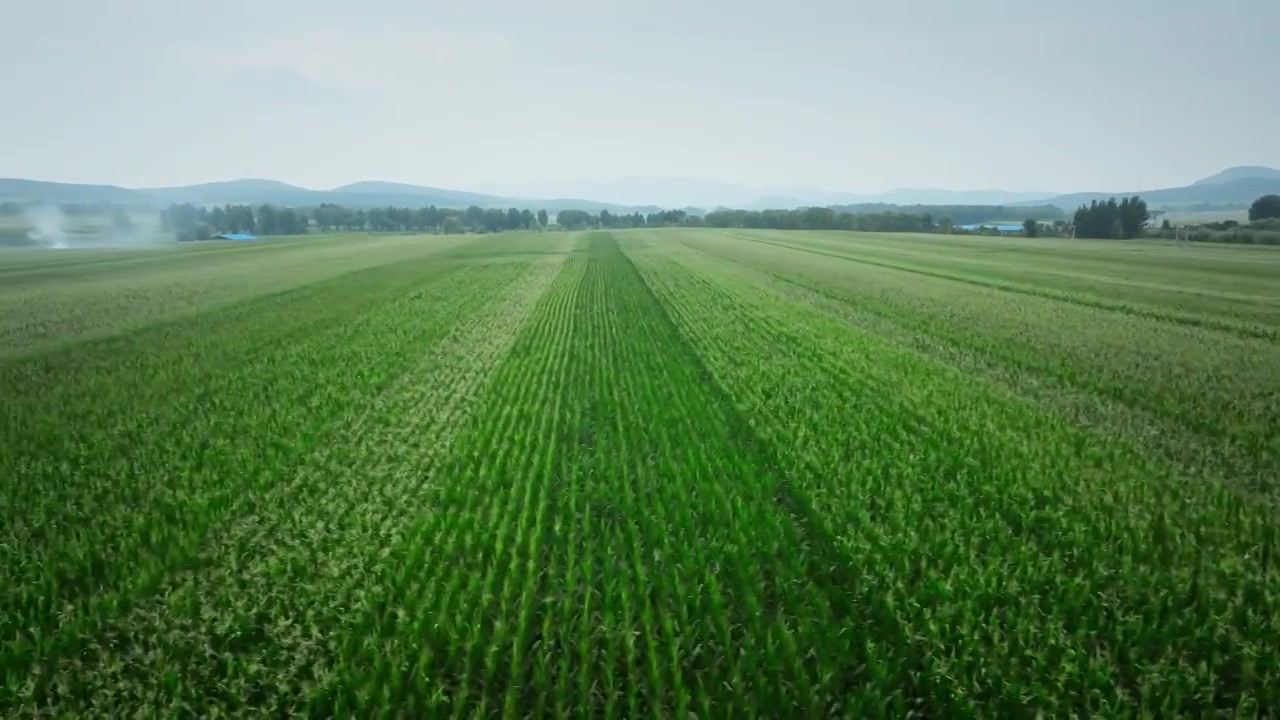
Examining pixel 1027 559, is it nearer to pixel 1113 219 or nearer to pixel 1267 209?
pixel 1113 219

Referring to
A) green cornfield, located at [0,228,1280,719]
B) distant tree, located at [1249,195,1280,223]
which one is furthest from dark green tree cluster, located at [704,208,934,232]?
green cornfield, located at [0,228,1280,719]

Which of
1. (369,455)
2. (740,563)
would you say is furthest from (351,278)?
(740,563)

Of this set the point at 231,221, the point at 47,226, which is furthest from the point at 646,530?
the point at 231,221

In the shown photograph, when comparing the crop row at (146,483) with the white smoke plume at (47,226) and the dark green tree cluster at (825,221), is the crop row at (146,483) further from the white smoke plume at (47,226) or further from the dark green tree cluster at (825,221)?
the dark green tree cluster at (825,221)

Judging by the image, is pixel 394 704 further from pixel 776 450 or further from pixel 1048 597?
pixel 776 450

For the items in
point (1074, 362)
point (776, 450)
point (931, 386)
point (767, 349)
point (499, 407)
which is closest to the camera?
point (776, 450)

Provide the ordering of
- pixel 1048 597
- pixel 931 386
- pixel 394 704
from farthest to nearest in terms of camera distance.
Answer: pixel 931 386, pixel 1048 597, pixel 394 704

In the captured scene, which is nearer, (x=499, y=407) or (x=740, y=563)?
(x=740, y=563)
